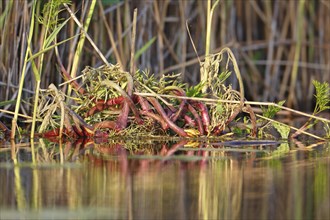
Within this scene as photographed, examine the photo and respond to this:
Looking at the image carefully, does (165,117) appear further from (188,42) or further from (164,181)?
(188,42)

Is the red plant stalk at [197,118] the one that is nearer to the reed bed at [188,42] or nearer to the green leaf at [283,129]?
the green leaf at [283,129]

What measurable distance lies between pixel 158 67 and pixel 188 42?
0.68 meters

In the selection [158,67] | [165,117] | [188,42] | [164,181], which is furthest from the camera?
[188,42]

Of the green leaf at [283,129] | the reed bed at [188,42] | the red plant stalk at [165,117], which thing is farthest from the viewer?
the reed bed at [188,42]

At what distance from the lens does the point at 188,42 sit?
24.9 feet

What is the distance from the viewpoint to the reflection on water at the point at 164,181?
A: 265 cm

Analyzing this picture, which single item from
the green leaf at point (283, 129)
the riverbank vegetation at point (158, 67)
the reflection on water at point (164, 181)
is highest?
the riverbank vegetation at point (158, 67)

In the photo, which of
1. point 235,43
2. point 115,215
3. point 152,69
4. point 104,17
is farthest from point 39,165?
point 235,43

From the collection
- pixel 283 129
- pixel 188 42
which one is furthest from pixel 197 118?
pixel 188 42

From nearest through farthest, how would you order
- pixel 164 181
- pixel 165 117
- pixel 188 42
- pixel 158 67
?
pixel 164 181 < pixel 165 117 < pixel 158 67 < pixel 188 42

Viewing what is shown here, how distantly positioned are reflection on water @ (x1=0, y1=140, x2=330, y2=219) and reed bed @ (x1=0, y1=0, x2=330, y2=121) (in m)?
1.36

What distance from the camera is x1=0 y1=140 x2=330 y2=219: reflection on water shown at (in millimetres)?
2654

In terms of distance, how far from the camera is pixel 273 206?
2.73 m

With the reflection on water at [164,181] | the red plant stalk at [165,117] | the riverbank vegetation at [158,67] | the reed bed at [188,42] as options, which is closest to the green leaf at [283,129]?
the riverbank vegetation at [158,67]
